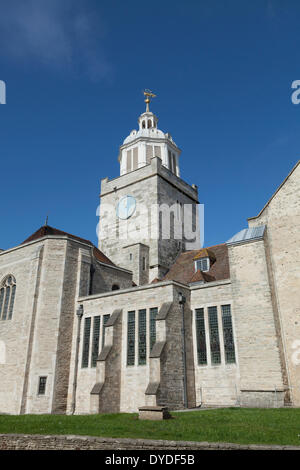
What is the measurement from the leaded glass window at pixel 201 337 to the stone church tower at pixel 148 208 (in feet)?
34.9

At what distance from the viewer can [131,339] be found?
811 inches

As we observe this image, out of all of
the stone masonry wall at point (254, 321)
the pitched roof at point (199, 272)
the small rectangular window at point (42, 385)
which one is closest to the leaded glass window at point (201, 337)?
the stone masonry wall at point (254, 321)

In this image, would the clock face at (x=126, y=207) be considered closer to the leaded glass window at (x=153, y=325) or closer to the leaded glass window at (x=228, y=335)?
the leaded glass window at (x=153, y=325)

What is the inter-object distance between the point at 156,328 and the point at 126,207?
1907 centimetres

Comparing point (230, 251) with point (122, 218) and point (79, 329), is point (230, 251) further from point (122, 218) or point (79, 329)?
point (122, 218)

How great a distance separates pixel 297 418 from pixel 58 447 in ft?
25.3

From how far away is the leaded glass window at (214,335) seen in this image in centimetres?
1892

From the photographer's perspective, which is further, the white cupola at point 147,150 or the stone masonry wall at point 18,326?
the white cupola at point 147,150

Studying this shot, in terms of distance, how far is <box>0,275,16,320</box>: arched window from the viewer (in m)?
24.5

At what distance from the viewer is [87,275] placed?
2439cm

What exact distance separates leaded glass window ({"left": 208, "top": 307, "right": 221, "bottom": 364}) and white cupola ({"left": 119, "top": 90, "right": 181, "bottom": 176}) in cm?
2068

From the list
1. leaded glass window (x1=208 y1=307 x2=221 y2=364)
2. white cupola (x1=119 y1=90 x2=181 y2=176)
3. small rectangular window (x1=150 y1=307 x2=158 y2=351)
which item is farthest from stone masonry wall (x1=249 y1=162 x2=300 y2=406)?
white cupola (x1=119 y1=90 x2=181 y2=176)

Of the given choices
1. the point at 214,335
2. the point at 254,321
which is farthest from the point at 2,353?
the point at 254,321
